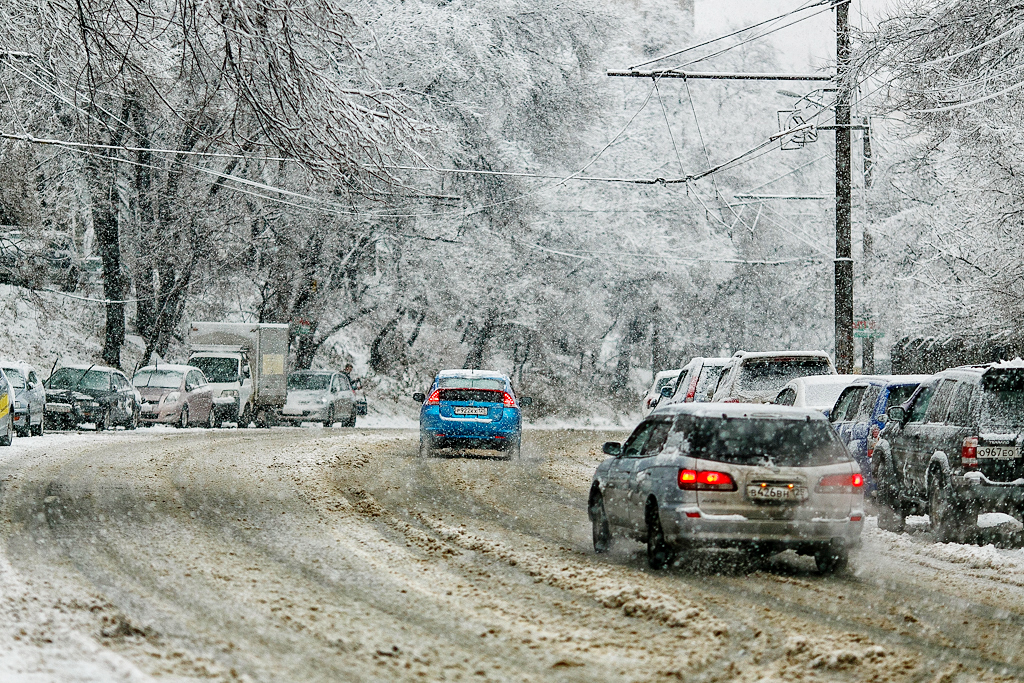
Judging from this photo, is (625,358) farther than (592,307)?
Yes

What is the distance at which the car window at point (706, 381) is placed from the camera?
86.1ft

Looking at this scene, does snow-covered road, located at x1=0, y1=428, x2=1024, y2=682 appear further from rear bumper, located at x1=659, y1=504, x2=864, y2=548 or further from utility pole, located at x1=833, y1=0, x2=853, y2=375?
utility pole, located at x1=833, y1=0, x2=853, y2=375

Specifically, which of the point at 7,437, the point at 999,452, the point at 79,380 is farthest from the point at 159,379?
the point at 999,452

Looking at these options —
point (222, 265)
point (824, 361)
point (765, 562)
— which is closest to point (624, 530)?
point (765, 562)

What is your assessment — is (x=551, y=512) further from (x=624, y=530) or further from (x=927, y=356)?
(x=927, y=356)

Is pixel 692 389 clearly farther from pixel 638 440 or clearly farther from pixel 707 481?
pixel 707 481

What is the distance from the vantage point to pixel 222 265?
→ 43500mm

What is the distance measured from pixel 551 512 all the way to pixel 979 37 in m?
6.93

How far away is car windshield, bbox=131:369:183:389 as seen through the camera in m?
35.3

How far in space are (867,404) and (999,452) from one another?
4584 mm

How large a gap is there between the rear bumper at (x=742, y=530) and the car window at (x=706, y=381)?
1517 cm

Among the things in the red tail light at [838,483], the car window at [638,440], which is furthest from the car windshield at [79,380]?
the red tail light at [838,483]

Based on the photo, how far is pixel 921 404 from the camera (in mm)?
15625

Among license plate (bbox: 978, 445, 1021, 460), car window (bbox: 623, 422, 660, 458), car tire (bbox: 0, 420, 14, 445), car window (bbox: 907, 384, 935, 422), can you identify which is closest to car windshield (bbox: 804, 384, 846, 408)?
car window (bbox: 907, 384, 935, 422)
